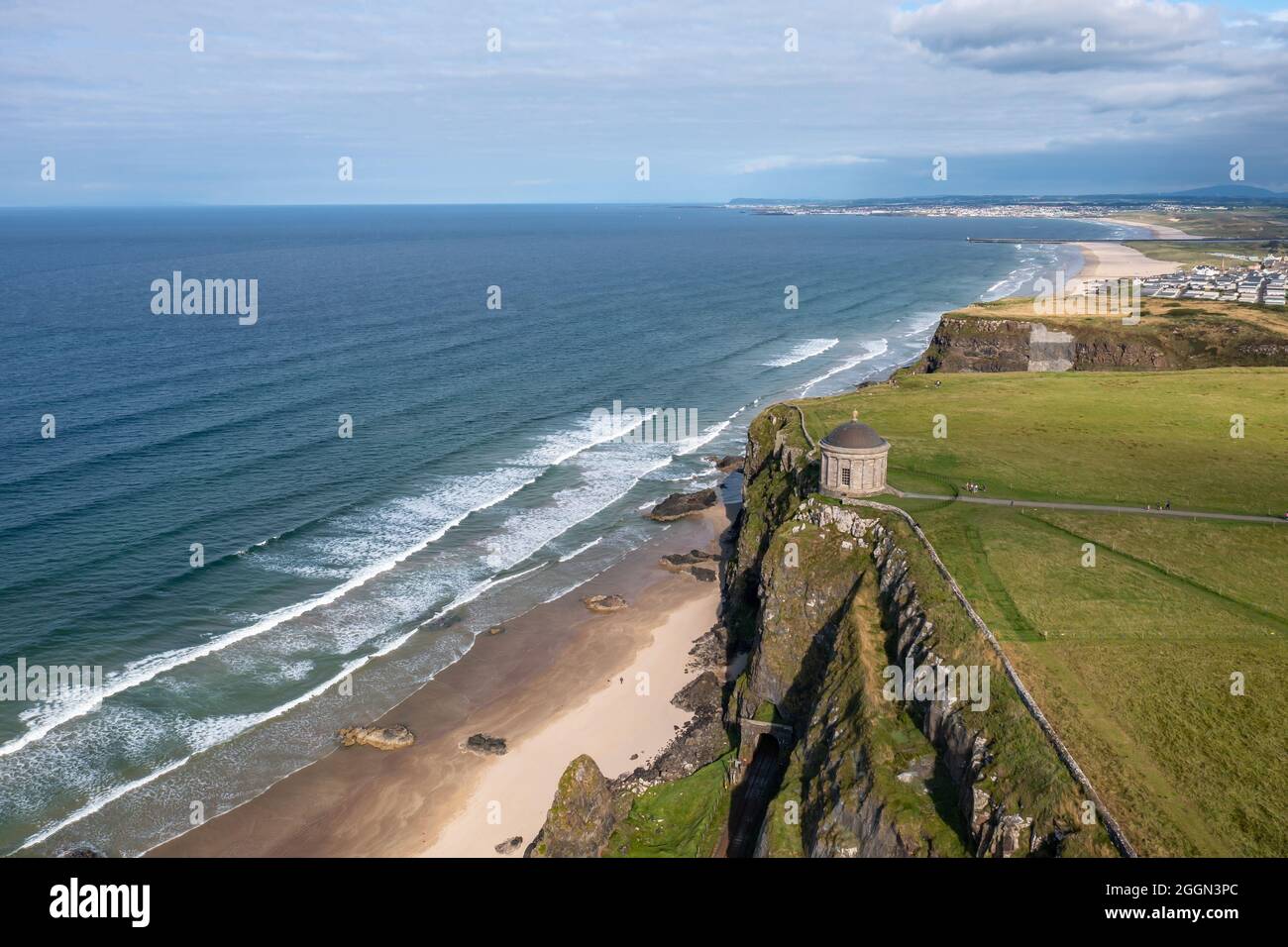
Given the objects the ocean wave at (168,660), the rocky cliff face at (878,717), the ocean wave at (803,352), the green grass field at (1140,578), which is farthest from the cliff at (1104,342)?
the ocean wave at (168,660)

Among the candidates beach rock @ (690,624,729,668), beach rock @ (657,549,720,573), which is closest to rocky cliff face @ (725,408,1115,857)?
beach rock @ (690,624,729,668)

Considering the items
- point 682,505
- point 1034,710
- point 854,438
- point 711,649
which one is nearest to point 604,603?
point 711,649

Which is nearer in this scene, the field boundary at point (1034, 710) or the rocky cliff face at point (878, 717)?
the field boundary at point (1034, 710)

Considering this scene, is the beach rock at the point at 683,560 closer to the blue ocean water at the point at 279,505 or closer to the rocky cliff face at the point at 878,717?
the blue ocean water at the point at 279,505

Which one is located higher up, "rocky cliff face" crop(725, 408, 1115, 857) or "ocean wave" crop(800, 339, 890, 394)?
"ocean wave" crop(800, 339, 890, 394)

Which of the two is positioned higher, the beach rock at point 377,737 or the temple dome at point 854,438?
the temple dome at point 854,438

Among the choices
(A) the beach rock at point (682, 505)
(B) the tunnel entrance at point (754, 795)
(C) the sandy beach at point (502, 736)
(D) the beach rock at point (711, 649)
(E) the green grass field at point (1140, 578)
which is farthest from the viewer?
(A) the beach rock at point (682, 505)

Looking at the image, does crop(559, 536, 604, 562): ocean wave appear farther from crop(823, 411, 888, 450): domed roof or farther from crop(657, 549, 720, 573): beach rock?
crop(823, 411, 888, 450): domed roof
